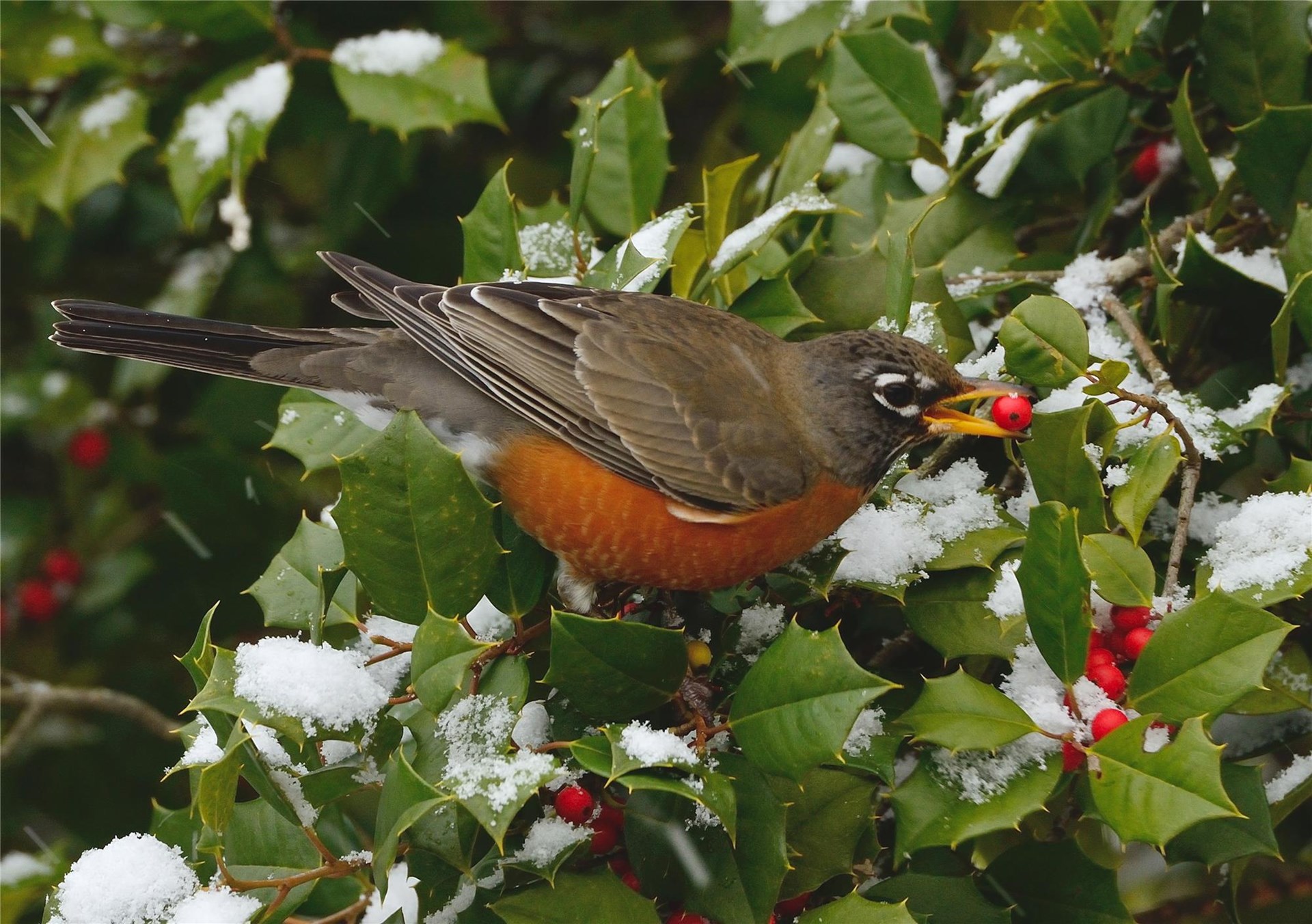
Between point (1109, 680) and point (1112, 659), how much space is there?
0.07m

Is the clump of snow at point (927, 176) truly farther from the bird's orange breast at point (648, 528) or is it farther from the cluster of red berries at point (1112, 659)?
the cluster of red berries at point (1112, 659)

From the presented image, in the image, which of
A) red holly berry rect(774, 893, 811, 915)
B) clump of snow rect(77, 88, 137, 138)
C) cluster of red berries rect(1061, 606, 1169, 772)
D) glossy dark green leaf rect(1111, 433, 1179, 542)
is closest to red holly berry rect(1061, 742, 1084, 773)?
cluster of red berries rect(1061, 606, 1169, 772)

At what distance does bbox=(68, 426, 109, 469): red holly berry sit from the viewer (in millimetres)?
4160

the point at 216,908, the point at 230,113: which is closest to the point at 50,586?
the point at 230,113

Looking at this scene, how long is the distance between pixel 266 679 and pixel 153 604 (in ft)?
8.20

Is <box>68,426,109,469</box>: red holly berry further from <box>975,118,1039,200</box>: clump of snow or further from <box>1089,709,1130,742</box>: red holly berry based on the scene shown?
<box>1089,709,1130,742</box>: red holly berry

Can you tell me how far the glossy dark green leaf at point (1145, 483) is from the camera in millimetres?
1772

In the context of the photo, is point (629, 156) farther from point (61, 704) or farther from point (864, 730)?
point (61, 704)

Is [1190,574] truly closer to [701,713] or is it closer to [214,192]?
[701,713]

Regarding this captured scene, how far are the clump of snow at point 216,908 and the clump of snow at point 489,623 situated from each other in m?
0.58

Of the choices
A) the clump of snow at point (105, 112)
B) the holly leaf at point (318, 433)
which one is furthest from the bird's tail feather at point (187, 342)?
the clump of snow at point (105, 112)

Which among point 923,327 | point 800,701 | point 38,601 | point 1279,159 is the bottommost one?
point 38,601

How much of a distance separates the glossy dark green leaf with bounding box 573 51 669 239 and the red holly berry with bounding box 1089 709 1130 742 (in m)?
1.54

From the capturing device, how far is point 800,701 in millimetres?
1592
